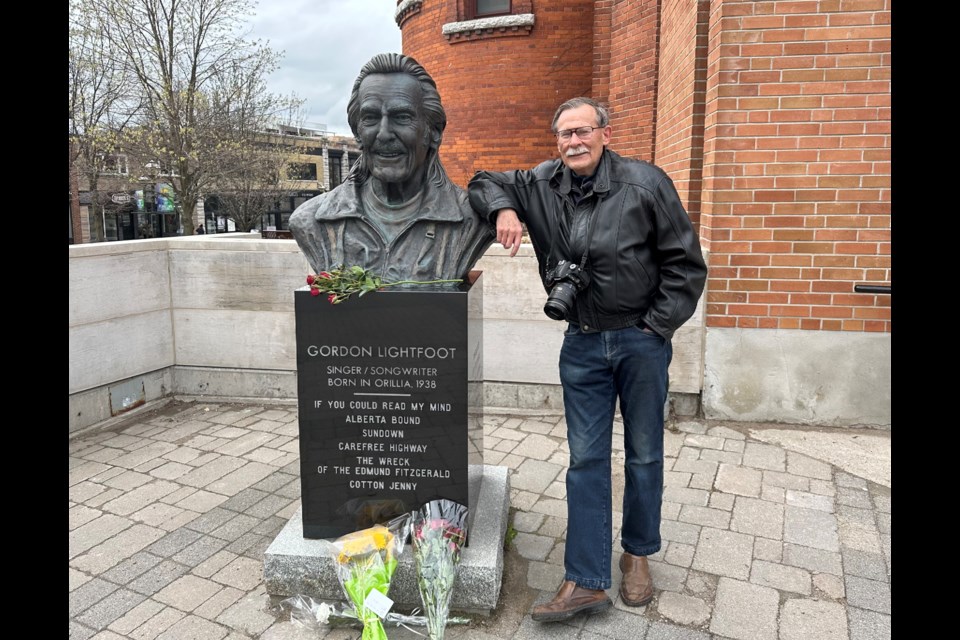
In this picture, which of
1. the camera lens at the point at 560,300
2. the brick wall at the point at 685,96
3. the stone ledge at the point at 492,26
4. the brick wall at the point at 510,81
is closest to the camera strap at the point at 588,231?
the camera lens at the point at 560,300

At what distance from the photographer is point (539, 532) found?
384 cm

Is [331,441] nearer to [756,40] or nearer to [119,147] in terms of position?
[756,40]

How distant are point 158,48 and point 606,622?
1738 cm

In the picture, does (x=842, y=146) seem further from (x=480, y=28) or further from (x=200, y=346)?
(x=480, y=28)

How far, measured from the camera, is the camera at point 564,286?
8.78 ft

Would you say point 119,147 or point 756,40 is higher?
point 119,147

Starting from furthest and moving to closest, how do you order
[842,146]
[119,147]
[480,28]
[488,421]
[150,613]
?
[119,147] → [480,28] → [488,421] → [842,146] → [150,613]

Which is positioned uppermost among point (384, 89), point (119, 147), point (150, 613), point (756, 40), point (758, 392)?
point (119, 147)

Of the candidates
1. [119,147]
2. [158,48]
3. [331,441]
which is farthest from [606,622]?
[119,147]

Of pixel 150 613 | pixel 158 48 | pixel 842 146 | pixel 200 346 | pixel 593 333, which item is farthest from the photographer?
pixel 158 48

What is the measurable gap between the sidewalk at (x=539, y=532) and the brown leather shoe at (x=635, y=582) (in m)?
0.05

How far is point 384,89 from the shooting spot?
9.96ft

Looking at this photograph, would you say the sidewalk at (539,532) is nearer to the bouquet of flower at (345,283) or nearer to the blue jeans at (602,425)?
the blue jeans at (602,425)

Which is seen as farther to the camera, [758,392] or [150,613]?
[758,392]
